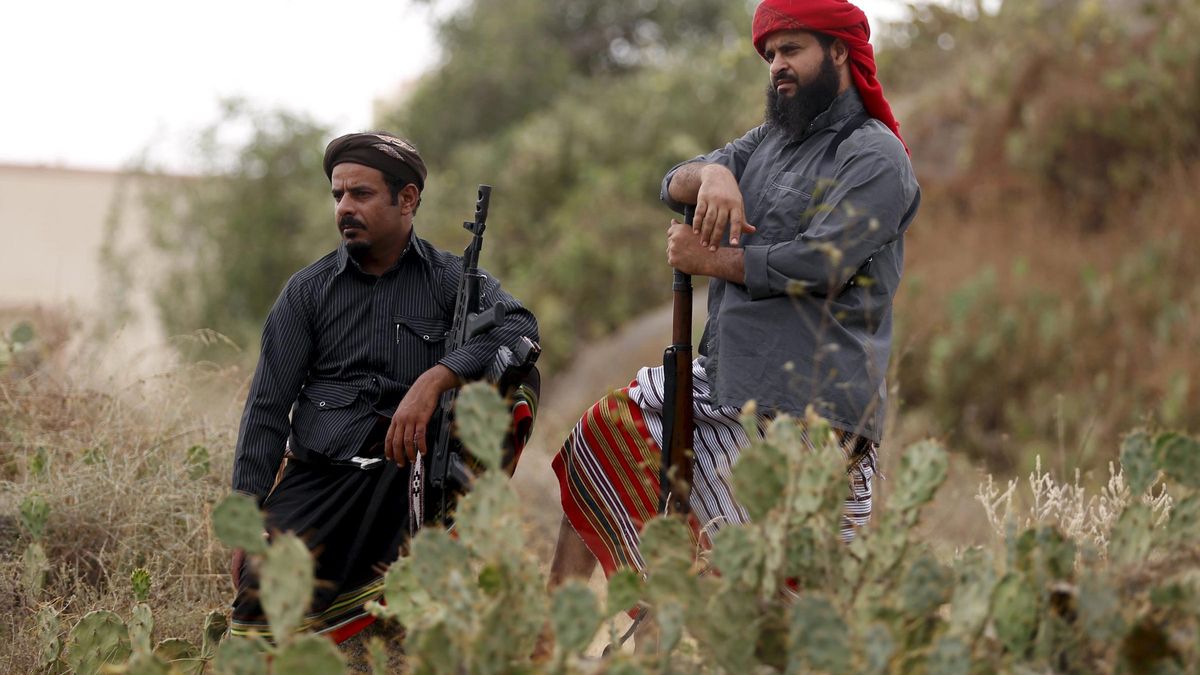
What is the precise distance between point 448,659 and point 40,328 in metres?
5.46

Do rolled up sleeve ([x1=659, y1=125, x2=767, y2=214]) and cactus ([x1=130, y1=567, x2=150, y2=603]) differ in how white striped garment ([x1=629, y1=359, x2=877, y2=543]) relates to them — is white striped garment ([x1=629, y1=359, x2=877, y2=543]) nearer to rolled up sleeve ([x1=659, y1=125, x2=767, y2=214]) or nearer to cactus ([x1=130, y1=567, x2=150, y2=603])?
rolled up sleeve ([x1=659, y1=125, x2=767, y2=214])

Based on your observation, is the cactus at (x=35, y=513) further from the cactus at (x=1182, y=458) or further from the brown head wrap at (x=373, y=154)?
the cactus at (x=1182, y=458)

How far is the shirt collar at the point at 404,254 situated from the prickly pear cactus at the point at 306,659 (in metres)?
1.60

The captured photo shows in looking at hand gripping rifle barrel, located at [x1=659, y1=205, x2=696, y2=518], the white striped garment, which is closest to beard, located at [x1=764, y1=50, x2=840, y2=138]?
hand gripping rifle barrel, located at [x1=659, y1=205, x2=696, y2=518]

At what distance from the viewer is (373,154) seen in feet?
12.8

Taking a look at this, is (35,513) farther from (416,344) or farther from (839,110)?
(839,110)

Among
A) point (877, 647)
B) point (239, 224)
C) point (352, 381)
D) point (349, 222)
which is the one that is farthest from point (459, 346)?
point (239, 224)

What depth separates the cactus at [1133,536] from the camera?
290 centimetres

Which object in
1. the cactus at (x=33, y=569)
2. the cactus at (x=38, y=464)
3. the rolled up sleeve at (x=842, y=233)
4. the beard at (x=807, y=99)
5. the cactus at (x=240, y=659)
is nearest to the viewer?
the cactus at (x=240, y=659)

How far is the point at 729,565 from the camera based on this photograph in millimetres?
2828

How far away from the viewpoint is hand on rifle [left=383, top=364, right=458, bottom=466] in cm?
371

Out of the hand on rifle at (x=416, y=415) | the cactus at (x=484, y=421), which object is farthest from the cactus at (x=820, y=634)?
the hand on rifle at (x=416, y=415)

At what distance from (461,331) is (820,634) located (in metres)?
1.66

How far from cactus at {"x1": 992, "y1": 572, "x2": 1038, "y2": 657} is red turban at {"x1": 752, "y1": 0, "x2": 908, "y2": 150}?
1.55 meters
